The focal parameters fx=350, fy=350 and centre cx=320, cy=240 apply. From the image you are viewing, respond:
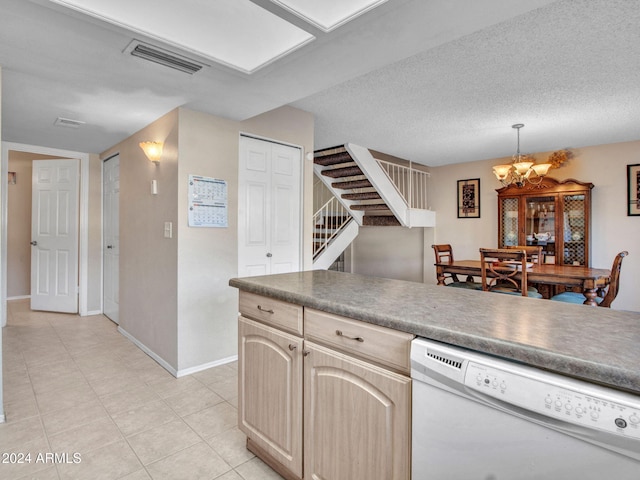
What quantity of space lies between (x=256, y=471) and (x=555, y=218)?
4.99m

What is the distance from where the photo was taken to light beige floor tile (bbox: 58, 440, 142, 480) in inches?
67.5

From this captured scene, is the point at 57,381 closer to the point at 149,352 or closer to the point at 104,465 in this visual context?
the point at 149,352

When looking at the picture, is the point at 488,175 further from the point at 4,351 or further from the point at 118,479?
the point at 4,351

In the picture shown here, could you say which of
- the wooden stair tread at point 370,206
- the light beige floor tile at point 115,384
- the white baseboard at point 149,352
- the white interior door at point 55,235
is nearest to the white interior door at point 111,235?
the white interior door at point 55,235

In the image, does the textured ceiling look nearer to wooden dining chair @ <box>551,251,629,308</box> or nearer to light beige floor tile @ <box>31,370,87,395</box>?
wooden dining chair @ <box>551,251,629,308</box>

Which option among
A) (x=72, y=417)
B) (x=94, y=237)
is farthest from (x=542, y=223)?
(x=94, y=237)

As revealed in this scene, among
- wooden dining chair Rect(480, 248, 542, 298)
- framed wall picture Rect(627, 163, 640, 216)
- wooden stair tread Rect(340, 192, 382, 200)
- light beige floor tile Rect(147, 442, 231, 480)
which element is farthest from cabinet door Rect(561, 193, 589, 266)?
light beige floor tile Rect(147, 442, 231, 480)

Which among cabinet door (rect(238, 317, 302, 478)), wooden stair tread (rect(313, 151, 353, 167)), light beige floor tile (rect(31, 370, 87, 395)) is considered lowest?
light beige floor tile (rect(31, 370, 87, 395))

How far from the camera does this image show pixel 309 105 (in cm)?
338

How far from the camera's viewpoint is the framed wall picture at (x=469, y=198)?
5945 mm

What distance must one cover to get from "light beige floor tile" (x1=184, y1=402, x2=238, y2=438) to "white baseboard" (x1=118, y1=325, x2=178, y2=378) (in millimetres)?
670

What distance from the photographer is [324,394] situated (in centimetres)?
137

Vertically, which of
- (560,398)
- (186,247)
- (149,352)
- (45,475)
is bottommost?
(45,475)

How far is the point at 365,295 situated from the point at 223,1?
1.56 metres
